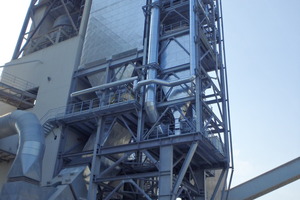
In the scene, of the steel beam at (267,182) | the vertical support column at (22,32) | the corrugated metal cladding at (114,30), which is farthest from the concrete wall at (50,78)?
the steel beam at (267,182)

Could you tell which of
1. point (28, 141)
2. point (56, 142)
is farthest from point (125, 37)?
point (28, 141)

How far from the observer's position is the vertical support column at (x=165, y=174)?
14688mm

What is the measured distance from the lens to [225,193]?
18.3 m

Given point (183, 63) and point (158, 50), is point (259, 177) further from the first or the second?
point (158, 50)

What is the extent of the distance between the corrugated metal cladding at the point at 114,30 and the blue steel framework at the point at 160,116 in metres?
0.69

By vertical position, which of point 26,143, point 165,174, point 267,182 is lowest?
point 165,174

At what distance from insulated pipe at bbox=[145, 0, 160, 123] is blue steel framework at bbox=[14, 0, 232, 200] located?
0.16 feet

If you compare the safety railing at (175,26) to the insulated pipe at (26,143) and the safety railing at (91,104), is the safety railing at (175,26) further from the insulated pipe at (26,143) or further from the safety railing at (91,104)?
the insulated pipe at (26,143)

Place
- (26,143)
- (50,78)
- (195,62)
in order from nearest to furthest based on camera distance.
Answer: (26,143)
(195,62)
(50,78)

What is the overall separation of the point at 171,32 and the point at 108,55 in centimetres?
443

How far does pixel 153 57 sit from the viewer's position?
19250 millimetres

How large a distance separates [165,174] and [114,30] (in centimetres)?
1154

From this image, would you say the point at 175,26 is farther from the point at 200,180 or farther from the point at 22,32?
the point at 22,32

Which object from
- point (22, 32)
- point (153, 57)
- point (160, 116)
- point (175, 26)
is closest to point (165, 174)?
point (160, 116)
